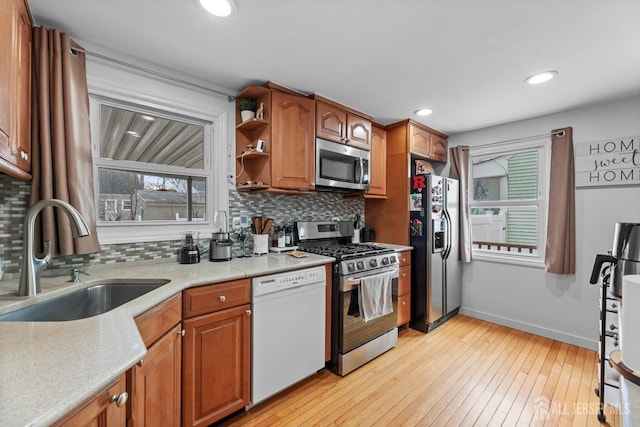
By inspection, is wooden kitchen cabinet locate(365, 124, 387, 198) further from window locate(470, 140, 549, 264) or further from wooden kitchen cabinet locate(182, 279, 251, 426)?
wooden kitchen cabinet locate(182, 279, 251, 426)

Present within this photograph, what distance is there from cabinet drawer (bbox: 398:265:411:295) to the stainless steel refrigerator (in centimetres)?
8

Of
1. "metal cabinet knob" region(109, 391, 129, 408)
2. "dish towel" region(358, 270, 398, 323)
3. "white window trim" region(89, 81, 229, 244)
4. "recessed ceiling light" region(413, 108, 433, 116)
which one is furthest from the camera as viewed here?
"recessed ceiling light" region(413, 108, 433, 116)

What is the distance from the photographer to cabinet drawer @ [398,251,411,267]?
9.29 ft

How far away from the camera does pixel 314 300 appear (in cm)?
198

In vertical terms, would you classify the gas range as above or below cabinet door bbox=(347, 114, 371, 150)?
below

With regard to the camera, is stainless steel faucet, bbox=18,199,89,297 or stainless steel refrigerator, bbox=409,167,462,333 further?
stainless steel refrigerator, bbox=409,167,462,333

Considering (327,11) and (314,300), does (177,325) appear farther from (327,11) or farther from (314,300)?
(327,11)

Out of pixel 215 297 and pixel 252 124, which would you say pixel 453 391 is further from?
pixel 252 124

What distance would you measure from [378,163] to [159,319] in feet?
8.34

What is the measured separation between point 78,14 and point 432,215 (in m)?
3.08

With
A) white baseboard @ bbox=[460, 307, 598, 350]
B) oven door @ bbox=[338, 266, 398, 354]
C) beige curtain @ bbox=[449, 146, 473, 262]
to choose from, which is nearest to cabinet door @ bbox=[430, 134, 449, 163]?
beige curtain @ bbox=[449, 146, 473, 262]

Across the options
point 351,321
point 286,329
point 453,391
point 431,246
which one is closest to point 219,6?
point 286,329

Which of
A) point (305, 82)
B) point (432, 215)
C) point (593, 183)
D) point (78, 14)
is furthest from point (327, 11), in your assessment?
point (593, 183)

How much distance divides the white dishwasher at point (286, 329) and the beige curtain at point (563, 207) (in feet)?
7.82
